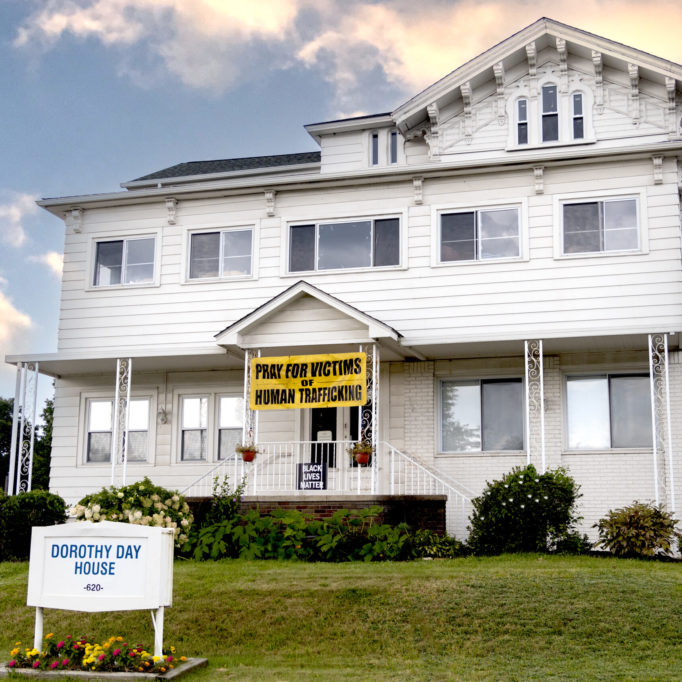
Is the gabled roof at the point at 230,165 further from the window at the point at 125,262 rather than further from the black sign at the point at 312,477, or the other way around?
the black sign at the point at 312,477

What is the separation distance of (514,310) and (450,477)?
3350mm

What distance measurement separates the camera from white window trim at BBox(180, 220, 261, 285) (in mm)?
19688

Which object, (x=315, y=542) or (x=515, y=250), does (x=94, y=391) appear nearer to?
(x=315, y=542)

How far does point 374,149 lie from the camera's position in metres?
21.5

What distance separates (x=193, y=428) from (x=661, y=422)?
9097 millimetres

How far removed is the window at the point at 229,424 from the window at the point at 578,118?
8576mm

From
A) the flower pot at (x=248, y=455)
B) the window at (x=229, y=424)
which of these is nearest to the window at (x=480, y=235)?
the window at (x=229, y=424)

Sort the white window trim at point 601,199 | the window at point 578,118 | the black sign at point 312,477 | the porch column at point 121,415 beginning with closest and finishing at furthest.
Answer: the black sign at point 312,477, the white window trim at point 601,199, the porch column at point 121,415, the window at point 578,118

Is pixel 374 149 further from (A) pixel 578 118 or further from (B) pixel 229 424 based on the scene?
(B) pixel 229 424

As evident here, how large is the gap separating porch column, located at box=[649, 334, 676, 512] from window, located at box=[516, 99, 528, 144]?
515 centimetres

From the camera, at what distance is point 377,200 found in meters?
19.4

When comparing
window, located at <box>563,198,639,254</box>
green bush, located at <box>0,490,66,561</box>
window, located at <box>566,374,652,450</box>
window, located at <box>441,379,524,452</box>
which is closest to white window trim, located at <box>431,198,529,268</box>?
window, located at <box>563,198,639,254</box>

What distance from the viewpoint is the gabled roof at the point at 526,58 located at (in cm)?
1870

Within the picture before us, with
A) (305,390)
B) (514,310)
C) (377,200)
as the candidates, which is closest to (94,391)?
(305,390)
